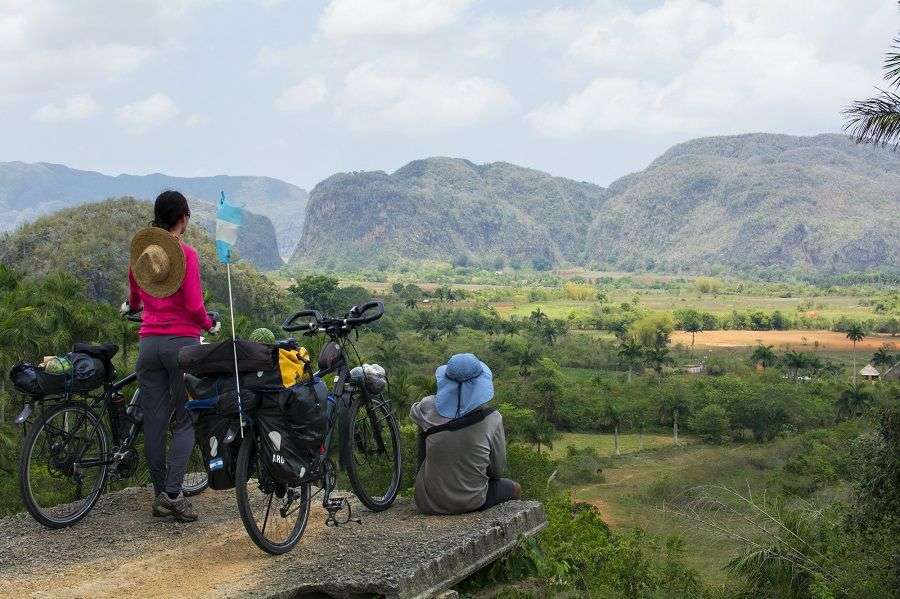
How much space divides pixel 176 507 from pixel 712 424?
59120mm

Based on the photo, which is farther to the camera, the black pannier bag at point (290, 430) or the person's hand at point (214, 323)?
the person's hand at point (214, 323)

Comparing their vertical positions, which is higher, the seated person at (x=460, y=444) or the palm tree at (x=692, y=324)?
the seated person at (x=460, y=444)

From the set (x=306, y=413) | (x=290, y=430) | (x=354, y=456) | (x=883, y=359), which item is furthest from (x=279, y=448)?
(x=883, y=359)

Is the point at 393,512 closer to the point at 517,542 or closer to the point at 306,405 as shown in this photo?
the point at 517,542

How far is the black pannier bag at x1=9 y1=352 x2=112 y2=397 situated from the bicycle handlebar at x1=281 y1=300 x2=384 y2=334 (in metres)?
1.24

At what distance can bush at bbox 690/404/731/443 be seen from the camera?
6106 cm

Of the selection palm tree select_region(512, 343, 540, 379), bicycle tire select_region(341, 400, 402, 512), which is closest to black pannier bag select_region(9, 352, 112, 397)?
bicycle tire select_region(341, 400, 402, 512)

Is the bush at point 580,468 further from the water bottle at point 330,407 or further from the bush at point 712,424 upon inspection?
the water bottle at point 330,407

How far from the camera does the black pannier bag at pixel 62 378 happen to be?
5.51 metres

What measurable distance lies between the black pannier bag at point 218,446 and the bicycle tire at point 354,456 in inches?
40.5

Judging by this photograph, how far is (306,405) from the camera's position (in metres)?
5.27

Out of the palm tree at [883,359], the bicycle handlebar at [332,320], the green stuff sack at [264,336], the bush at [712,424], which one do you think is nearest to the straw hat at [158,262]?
the green stuff sack at [264,336]

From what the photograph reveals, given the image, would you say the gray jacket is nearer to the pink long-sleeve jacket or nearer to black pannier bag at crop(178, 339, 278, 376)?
black pannier bag at crop(178, 339, 278, 376)

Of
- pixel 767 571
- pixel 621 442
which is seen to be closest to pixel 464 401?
pixel 767 571
